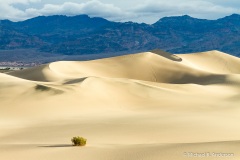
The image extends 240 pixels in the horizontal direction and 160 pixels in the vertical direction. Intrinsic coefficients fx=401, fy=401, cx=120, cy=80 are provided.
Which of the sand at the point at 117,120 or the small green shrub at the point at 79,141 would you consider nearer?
the sand at the point at 117,120

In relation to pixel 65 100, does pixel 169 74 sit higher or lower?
higher

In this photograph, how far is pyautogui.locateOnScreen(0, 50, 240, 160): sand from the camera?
40.9ft

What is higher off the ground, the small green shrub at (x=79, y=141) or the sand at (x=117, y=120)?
the sand at (x=117, y=120)

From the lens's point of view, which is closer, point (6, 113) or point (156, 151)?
point (156, 151)

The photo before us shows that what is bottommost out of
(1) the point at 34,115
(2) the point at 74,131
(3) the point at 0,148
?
(3) the point at 0,148

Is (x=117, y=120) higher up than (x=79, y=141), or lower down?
higher up

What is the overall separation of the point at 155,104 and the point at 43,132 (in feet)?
47.2

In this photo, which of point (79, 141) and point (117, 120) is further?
point (117, 120)

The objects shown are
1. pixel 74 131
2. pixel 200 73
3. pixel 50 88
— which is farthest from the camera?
pixel 200 73

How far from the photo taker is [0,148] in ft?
46.0

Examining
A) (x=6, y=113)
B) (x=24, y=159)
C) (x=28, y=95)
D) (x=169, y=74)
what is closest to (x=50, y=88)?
(x=28, y=95)

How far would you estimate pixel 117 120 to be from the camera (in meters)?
24.0

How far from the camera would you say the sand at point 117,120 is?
40.9 feet

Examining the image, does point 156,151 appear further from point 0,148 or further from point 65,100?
point 65,100
